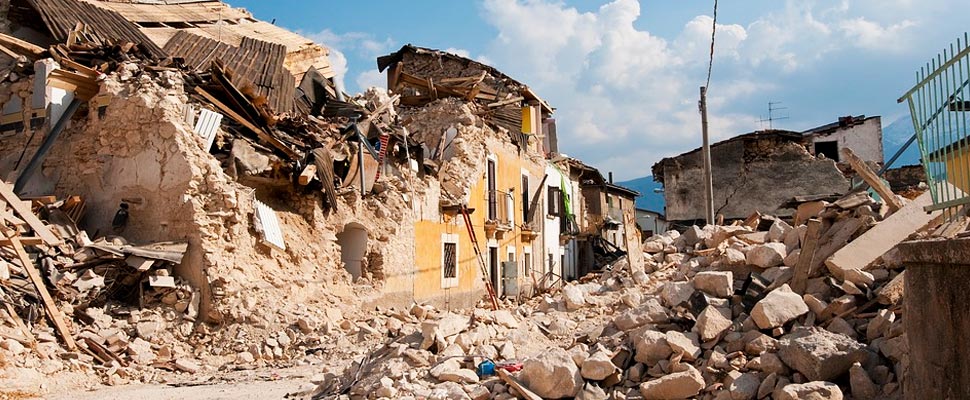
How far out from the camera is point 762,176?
93.0 feet

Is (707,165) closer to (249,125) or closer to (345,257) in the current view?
(345,257)

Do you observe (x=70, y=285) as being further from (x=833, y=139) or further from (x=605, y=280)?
(x=833, y=139)

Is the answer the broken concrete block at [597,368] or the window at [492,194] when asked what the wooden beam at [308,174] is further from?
the window at [492,194]

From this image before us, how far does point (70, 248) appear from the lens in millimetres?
10820

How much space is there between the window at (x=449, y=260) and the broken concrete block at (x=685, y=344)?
11.8 meters

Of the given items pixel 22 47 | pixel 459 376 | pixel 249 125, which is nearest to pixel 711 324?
pixel 459 376

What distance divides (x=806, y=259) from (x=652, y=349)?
192 centimetres

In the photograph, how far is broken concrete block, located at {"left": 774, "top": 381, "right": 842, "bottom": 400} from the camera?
17.1ft

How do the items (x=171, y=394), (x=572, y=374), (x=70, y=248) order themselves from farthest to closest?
(x=70, y=248)
(x=171, y=394)
(x=572, y=374)

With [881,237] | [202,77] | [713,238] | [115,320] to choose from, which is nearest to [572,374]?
[881,237]

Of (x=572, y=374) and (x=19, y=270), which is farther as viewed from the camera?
(x=19, y=270)

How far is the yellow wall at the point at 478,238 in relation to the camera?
56.4 feet

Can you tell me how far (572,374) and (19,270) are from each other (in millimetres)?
7947

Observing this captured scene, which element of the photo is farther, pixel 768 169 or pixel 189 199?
pixel 768 169
